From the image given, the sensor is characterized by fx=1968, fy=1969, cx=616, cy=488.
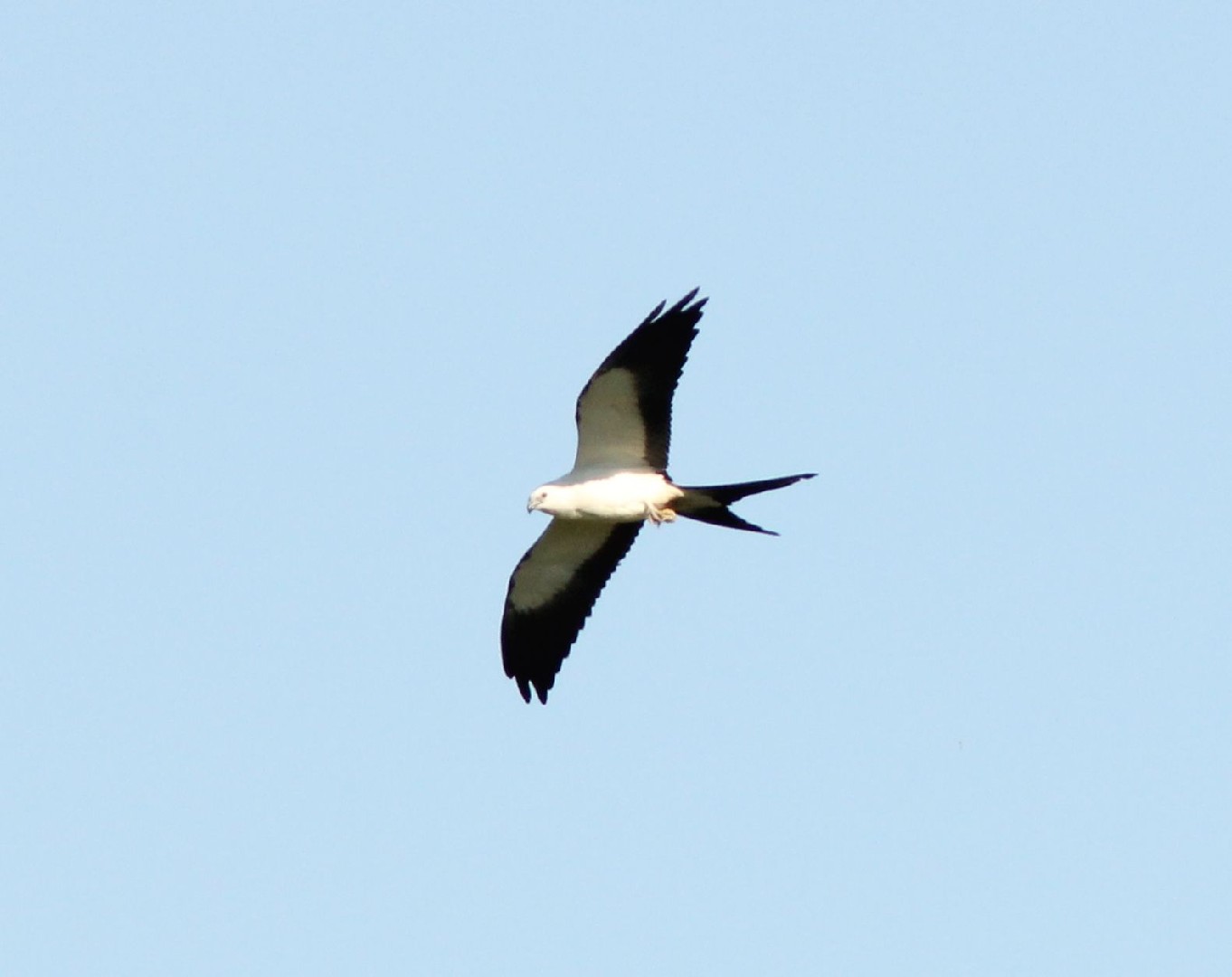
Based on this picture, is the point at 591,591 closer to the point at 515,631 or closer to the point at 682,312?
the point at 515,631

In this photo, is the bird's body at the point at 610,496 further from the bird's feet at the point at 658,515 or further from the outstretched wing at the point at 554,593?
the outstretched wing at the point at 554,593

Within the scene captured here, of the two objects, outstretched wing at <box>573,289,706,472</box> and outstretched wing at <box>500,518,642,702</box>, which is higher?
outstretched wing at <box>573,289,706,472</box>

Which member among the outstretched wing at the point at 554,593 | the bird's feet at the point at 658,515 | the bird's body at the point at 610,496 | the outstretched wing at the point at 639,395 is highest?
the outstretched wing at the point at 639,395

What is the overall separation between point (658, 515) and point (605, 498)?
1.10ft

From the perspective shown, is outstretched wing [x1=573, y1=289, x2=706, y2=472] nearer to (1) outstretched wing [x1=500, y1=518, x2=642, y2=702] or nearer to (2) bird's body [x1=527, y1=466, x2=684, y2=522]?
(2) bird's body [x1=527, y1=466, x2=684, y2=522]

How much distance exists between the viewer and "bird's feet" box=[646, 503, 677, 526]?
39.2 ft

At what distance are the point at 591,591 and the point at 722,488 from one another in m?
1.60

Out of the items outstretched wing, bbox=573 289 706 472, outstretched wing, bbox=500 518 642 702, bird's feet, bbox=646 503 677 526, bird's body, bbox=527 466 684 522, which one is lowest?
outstretched wing, bbox=500 518 642 702

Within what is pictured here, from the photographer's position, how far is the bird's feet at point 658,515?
12.0m

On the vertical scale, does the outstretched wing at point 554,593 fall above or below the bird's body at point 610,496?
below

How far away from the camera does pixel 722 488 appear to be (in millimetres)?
11672

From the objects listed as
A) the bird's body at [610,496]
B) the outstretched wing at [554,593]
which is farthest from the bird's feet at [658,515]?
the outstretched wing at [554,593]

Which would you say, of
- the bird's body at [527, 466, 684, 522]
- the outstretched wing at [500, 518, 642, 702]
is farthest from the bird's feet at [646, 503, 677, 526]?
the outstretched wing at [500, 518, 642, 702]

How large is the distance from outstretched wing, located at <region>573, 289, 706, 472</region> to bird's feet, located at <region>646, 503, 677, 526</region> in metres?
0.30
